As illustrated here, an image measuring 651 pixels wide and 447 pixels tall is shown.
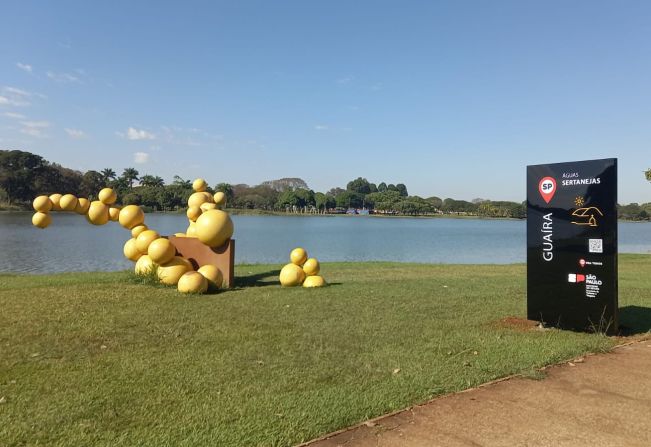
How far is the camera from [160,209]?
98.8m

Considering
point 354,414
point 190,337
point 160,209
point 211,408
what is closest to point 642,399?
point 354,414

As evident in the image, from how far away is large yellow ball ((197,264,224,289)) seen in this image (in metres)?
10.8

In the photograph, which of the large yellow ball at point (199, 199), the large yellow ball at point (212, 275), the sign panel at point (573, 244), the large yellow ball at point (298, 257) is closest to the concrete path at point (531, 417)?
the sign panel at point (573, 244)

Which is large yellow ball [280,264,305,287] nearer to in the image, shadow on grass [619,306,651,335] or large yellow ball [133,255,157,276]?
large yellow ball [133,255,157,276]

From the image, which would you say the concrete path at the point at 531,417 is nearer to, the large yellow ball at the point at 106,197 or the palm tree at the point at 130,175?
the large yellow ball at the point at 106,197

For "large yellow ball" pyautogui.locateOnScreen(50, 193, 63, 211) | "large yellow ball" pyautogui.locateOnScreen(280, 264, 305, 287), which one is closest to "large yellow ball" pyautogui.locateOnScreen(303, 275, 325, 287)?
"large yellow ball" pyautogui.locateOnScreen(280, 264, 305, 287)

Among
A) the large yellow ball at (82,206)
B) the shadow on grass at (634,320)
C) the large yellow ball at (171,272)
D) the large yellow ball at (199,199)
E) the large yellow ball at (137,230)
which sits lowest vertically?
the shadow on grass at (634,320)

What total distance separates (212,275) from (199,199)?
143 inches

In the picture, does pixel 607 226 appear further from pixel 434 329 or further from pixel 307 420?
pixel 307 420

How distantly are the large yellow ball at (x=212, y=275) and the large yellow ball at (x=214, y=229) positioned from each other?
63 centimetres

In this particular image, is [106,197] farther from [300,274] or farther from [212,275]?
[300,274]

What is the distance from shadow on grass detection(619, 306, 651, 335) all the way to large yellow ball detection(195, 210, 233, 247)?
8115 millimetres

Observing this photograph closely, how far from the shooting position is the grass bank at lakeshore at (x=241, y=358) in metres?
3.69

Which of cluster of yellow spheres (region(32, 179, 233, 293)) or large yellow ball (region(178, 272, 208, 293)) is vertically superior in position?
cluster of yellow spheres (region(32, 179, 233, 293))
